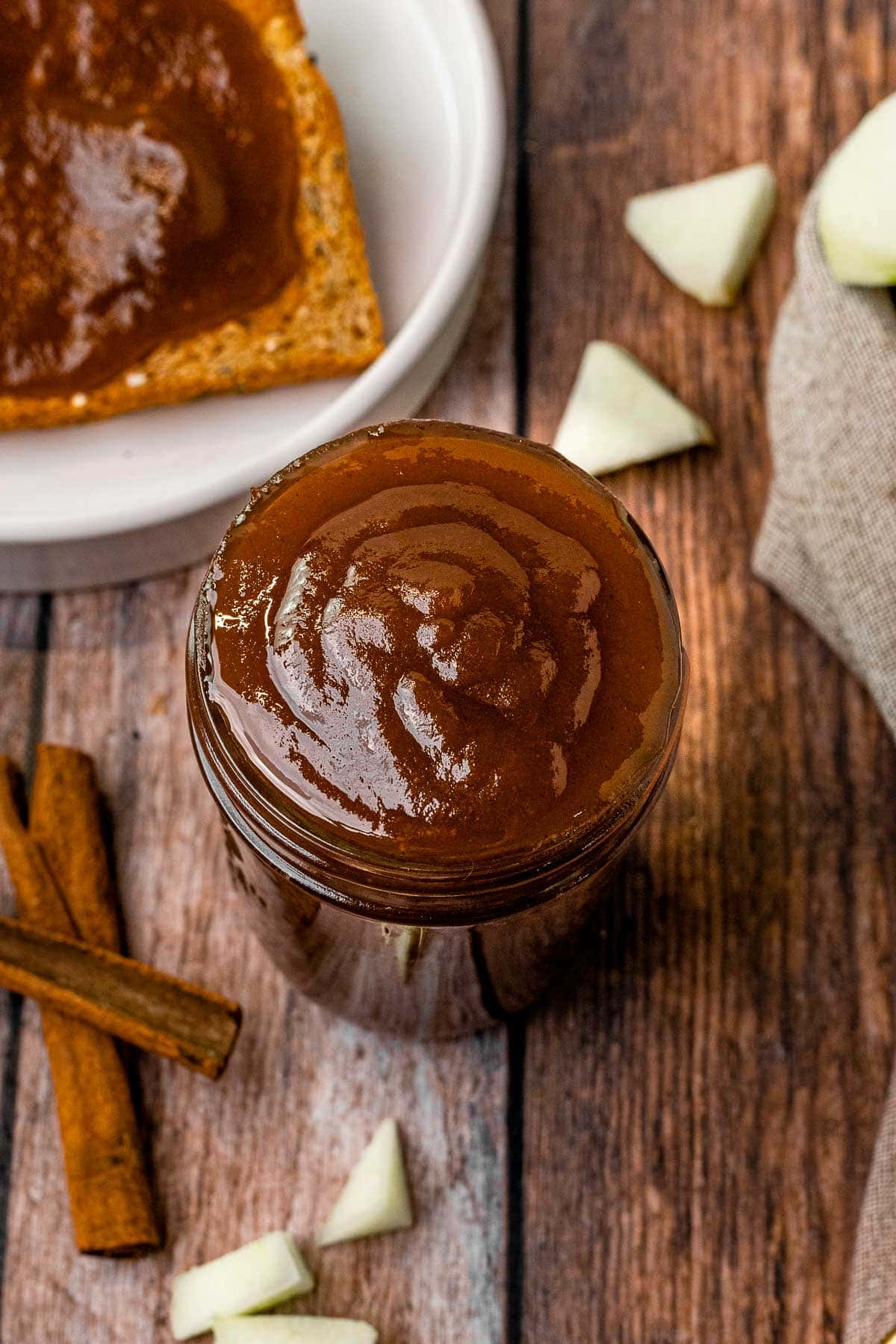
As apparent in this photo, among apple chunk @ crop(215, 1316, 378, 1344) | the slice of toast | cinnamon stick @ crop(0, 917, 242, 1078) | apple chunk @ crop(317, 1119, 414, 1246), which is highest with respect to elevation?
the slice of toast

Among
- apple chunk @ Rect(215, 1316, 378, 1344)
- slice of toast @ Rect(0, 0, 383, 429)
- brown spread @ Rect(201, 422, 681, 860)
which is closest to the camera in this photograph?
brown spread @ Rect(201, 422, 681, 860)

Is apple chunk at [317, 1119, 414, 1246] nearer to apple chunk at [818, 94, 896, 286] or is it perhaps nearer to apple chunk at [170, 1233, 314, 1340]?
apple chunk at [170, 1233, 314, 1340]

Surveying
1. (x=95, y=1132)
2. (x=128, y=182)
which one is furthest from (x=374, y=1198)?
(x=128, y=182)

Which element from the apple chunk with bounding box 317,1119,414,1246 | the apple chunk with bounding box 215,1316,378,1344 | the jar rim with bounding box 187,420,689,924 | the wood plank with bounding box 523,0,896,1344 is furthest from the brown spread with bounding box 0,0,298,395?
the apple chunk with bounding box 215,1316,378,1344

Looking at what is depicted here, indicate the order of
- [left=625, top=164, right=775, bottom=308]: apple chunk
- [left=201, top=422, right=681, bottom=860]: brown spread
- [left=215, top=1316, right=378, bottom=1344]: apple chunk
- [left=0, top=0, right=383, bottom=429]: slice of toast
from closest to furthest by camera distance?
[left=201, top=422, right=681, bottom=860]: brown spread
[left=215, top=1316, right=378, bottom=1344]: apple chunk
[left=0, top=0, right=383, bottom=429]: slice of toast
[left=625, top=164, right=775, bottom=308]: apple chunk

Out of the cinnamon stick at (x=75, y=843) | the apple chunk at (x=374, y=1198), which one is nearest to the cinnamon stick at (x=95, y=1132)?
the cinnamon stick at (x=75, y=843)

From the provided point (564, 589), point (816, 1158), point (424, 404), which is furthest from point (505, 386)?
point (816, 1158)

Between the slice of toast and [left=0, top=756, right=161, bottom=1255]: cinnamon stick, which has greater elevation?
the slice of toast
